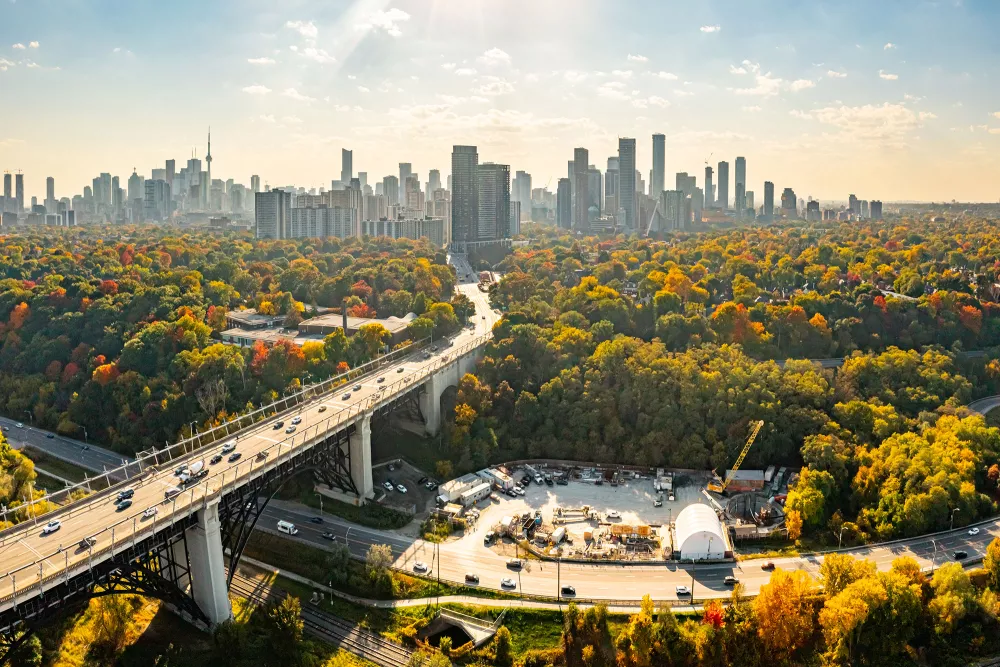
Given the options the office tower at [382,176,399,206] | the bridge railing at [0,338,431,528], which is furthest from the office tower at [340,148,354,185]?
the bridge railing at [0,338,431,528]

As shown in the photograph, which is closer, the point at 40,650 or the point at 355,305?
the point at 40,650

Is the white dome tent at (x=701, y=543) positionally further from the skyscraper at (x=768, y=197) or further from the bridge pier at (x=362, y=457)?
the skyscraper at (x=768, y=197)

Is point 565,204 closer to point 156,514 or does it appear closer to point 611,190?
point 611,190

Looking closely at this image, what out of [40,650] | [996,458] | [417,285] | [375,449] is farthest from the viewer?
[417,285]

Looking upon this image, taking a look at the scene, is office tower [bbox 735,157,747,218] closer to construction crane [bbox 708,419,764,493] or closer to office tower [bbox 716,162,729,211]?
office tower [bbox 716,162,729,211]

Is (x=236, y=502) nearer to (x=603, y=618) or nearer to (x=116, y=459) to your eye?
(x=603, y=618)

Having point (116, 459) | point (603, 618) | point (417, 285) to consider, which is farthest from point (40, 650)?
point (417, 285)

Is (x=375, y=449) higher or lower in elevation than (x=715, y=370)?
lower

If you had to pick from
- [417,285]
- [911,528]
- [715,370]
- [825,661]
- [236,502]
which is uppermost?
[417,285]

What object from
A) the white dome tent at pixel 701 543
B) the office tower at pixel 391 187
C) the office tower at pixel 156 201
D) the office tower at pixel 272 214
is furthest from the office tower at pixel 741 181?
the white dome tent at pixel 701 543
